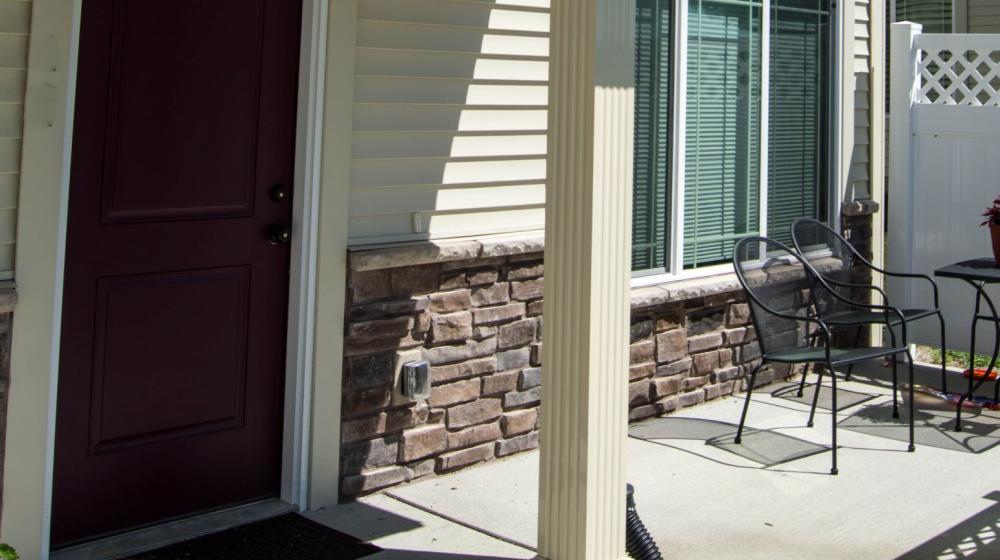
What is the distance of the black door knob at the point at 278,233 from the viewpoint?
4.34 meters

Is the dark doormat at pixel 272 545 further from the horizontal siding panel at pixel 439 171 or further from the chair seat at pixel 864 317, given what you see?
the chair seat at pixel 864 317

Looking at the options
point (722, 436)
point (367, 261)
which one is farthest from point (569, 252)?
point (722, 436)

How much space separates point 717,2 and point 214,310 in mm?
3120

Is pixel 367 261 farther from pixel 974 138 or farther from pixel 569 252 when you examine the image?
pixel 974 138

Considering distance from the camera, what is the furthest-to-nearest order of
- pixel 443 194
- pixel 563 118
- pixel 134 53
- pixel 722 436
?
pixel 722 436
pixel 443 194
pixel 134 53
pixel 563 118

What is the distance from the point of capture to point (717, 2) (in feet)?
19.9

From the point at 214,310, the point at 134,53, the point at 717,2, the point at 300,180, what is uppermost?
the point at 717,2

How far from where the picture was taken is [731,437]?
556 centimetres

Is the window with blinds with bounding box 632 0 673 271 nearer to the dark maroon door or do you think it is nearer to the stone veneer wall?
the stone veneer wall

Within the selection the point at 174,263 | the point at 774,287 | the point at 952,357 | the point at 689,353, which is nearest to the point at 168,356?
the point at 174,263

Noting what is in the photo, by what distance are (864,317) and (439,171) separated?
2.47 metres

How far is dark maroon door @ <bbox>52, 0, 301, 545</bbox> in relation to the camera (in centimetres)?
387

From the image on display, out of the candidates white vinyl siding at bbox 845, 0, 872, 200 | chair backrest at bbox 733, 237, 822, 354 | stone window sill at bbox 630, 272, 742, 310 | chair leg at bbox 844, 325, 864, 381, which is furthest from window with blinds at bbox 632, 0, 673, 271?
white vinyl siding at bbox 845, 0, 872, 200

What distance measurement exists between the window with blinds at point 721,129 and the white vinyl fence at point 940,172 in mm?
1288
